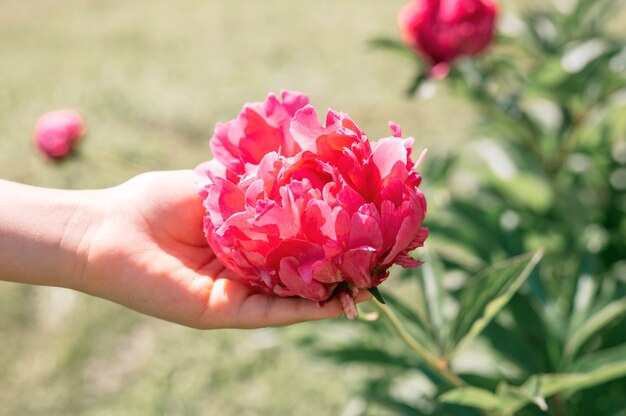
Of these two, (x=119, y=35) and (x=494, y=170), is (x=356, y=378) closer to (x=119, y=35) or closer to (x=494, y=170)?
(x=494, y=170)

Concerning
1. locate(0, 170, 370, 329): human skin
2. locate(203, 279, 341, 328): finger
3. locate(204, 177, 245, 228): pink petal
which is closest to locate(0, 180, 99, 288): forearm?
locate(0, 170, 370, 329): human skin

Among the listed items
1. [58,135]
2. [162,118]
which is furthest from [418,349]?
[162,118]

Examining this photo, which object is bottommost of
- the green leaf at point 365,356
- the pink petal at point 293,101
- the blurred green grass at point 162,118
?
the blurred green grass at point 162,118

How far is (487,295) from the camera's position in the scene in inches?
41.2

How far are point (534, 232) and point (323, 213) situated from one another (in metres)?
1.07

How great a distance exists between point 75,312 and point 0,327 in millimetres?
270

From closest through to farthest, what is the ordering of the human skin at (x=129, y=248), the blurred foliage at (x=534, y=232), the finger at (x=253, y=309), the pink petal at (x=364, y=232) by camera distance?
1. the pink petal at (x=364, y=232)
2. the finger at (x=253, y=309)
3. the human skin at (x=129, y=248)
4. the blurred foliage at (x=534, y=232)

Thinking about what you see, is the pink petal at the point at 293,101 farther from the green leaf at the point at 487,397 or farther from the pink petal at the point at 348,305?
the green leaf at the point at 487,397

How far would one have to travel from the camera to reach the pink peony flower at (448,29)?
156 centimetres

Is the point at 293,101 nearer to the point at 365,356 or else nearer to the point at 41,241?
the point at 41,241

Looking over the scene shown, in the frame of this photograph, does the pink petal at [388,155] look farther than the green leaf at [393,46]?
No

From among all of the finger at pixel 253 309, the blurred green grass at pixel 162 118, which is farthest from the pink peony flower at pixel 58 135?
the finger at pixel 253 309

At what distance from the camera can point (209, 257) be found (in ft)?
3.79

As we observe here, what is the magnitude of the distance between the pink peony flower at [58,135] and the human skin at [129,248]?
3.05 ft
